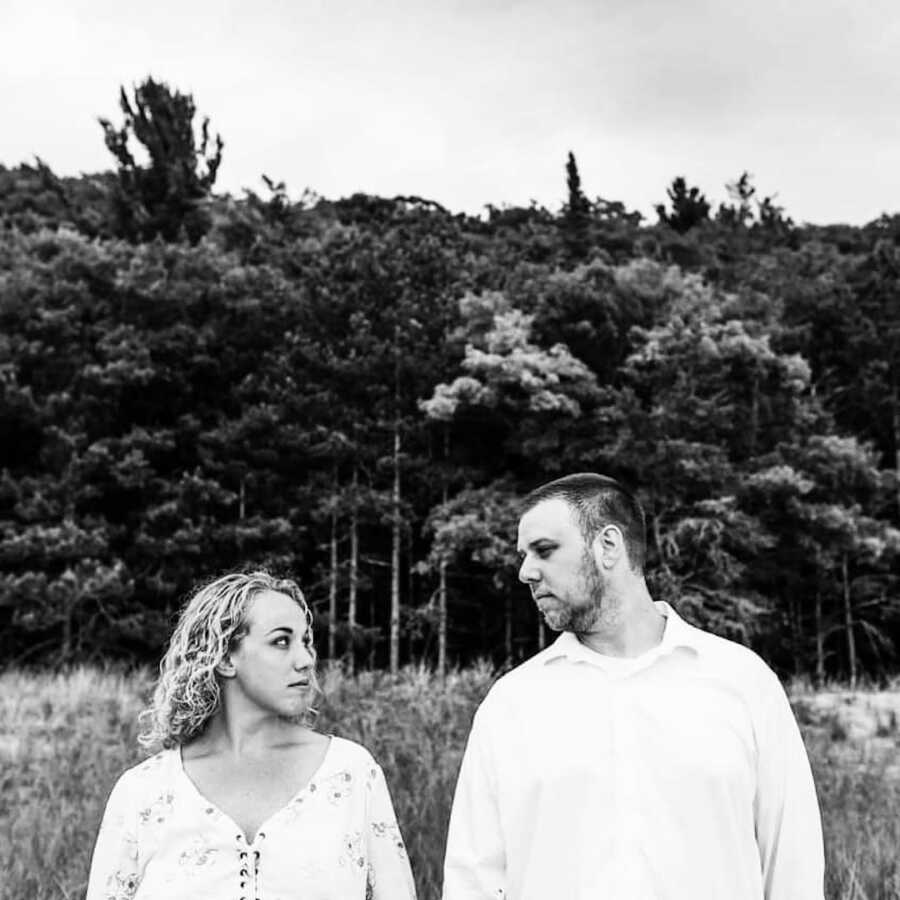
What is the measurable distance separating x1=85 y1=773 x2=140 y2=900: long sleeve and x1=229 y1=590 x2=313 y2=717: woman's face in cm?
41

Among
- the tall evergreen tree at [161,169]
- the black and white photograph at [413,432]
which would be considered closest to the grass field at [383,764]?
the black and white photograph at [413,432]

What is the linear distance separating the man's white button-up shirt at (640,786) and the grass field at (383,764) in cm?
197

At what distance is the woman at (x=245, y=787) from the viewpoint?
2660 millimetres

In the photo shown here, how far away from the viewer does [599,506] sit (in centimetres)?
278

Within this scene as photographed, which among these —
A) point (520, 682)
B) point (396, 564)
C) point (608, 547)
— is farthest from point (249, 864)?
point (396, 564)

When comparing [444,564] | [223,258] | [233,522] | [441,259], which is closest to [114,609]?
[233,522]

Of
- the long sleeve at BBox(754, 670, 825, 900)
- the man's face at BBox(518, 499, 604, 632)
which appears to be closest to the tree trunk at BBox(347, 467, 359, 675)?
the man's face at BBox(518, 499, 604, 632)

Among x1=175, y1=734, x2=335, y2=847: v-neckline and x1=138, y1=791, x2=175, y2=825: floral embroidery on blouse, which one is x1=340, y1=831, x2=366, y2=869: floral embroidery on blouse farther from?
x1=138, y1=791, x2=175, y2=825: floral embroidery on blouse

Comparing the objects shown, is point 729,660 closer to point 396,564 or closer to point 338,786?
point 338,786

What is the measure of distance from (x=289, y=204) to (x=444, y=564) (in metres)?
15.4

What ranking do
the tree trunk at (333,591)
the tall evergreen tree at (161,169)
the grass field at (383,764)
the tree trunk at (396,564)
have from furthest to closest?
1. the tall evergreen tree at (161,169)
2. the tree trunk at (396,564)
3. the tree trunk at (333,591)
4. the grass field at (383,764)

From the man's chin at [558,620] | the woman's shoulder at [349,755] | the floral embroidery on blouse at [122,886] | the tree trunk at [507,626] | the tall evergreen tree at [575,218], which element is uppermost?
the tall evergreen tree at [575,218]

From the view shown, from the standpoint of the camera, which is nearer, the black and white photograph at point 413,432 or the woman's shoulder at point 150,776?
the woman's shoulder at point 150,776

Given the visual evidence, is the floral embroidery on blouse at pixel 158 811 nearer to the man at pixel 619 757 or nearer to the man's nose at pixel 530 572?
the man at pixel 619 757
